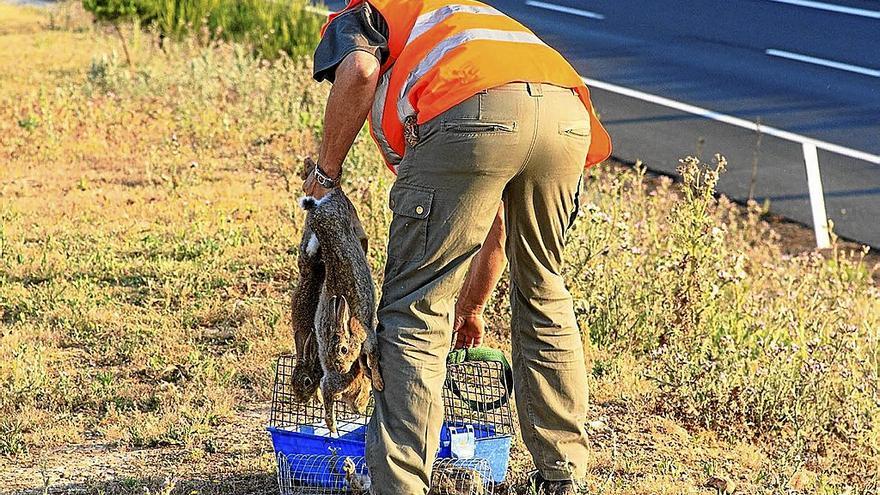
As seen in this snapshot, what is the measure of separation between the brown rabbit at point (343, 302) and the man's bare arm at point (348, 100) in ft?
0.56

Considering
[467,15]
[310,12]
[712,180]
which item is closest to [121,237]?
[712,180]

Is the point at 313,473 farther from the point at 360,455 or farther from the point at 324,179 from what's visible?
the point at 324,179

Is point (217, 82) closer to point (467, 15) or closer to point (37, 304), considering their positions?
point (37, 304)

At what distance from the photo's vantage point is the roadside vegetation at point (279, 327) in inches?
169

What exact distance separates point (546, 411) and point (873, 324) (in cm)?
243

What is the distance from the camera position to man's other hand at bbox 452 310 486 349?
3.87 metres

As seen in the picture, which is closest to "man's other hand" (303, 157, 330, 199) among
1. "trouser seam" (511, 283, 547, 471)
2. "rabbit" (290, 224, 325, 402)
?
"rabbit" (290, 224, 325, 402)

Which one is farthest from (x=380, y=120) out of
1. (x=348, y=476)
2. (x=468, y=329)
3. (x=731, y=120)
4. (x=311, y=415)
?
(x=731, y=120)

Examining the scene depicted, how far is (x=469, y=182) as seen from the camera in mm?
3158

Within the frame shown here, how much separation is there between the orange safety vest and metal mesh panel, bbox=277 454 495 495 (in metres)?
0.99

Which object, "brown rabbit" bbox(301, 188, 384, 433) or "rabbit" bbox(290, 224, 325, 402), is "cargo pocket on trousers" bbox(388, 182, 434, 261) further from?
"rabbit" bbox(290, 224, 325, 402)

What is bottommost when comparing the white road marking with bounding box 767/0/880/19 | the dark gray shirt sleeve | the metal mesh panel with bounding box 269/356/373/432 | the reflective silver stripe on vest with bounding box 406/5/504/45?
the metal mesh panel with bounding box 269/356/373/432

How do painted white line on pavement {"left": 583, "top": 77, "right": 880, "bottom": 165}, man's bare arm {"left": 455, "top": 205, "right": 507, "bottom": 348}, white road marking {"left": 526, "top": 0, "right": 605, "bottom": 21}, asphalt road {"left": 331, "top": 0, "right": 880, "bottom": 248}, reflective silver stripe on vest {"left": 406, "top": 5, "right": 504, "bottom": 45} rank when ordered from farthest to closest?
1. white road marking {"left": 526, "top": 0, "right": 605, "bottom": 21}
2. painted white line on pavement {"left": 583, "top": 77, "right": 880, "bottom": 165}
3. asphalt road {"left": 331, "top": 0, "right": 880, "bottom": 248}
4. man's bare arm {"left": 455, "top": 205, "right": 507, "bottom": 348}
5. reflective silver stripe on vest {"left": 406, "top": 5, "right": 504, "bottom": 45}

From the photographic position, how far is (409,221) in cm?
322
